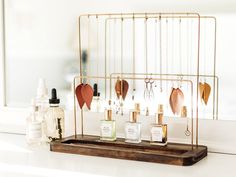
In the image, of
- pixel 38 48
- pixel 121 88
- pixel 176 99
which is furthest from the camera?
pixel 38 48

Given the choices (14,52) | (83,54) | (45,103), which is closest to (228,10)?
(83,54)

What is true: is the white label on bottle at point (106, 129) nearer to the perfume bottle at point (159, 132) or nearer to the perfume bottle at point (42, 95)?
the perfume bottle at point (159, 132)

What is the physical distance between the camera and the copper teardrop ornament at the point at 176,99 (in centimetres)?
170

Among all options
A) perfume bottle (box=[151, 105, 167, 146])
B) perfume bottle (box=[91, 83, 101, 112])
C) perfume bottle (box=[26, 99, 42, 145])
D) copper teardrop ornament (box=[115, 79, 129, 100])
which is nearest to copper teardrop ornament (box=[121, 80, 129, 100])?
copper teardrop ornament (box=[115, 79, 129, 100])

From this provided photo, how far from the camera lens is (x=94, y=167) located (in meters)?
1.48

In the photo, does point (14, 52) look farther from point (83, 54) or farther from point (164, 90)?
point (164, 90)

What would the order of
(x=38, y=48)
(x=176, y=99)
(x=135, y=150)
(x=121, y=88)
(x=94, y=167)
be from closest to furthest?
(x=94, y=167), (x=135, y=150), (x=176, y=99), (x=121, y=88), (x=38, y=48)

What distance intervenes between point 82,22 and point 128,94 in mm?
345

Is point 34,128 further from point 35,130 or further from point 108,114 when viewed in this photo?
point 108,114

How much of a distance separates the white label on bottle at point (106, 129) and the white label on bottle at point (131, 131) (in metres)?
0.06

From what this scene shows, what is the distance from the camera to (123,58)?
183 cm

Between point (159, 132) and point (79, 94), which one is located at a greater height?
point (79, 94)

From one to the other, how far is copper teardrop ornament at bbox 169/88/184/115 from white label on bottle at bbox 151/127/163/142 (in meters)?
0.13

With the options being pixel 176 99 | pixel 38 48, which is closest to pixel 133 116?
pixel 176 99
